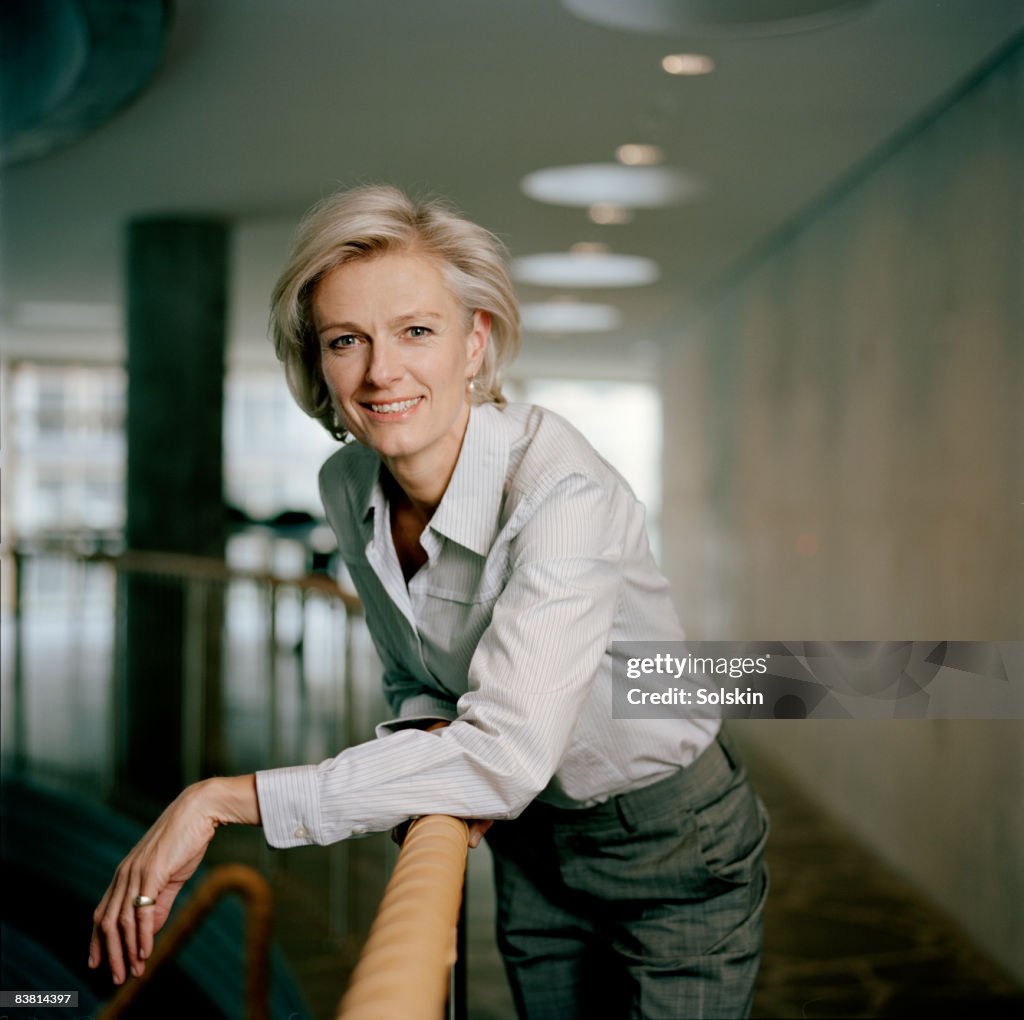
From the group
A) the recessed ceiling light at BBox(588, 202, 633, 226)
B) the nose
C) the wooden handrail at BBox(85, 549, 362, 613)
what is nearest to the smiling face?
the nose

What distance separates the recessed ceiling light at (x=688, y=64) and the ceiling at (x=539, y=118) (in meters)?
0.01

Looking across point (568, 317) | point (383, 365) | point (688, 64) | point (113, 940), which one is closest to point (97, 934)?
point (113, 940)

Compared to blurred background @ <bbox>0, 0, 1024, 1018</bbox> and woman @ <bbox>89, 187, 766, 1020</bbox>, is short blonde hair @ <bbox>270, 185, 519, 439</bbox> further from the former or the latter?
blurred background @ <bbox>0, 0, 1024, 1018</bbox>

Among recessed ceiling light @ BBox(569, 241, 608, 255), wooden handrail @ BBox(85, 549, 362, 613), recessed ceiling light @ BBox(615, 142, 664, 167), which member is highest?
recessed ceiling light @ BBox(615, 142, 664, 167)

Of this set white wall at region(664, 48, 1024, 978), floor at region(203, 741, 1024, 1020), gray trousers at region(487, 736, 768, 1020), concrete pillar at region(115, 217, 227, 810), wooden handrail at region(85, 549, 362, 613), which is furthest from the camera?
wooden handrail at region(85, 549, 362, 613)

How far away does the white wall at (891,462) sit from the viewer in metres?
1.82

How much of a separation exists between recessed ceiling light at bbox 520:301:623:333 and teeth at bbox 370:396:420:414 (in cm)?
91

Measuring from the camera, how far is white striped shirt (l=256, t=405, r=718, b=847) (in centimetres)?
87

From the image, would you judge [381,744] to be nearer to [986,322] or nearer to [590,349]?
[590,349]

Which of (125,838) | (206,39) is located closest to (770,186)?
(206,39)

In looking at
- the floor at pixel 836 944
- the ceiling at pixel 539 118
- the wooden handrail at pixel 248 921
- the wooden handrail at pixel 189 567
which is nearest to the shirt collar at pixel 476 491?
the wooden handrail at pixel 248 921

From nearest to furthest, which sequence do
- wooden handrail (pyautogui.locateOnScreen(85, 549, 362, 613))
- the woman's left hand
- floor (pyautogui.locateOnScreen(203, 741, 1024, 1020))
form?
1. the woman's left hand
2. floor (pyautogui.locateOnScreen(203, 741, 1024, 1020))
3. wooden handrail (pyautogui.locateOnScreen(85, 549, 362, 613))

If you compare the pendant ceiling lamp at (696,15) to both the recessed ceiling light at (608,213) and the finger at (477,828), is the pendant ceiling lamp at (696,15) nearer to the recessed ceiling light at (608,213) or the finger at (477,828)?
the recessed ceiling light at (608,213)

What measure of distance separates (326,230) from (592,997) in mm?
1016
